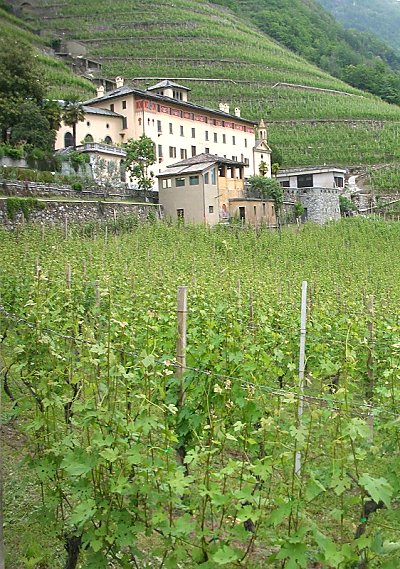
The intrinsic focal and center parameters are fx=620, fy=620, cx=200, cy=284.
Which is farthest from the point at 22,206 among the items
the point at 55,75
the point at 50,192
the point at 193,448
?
the point at 55,75

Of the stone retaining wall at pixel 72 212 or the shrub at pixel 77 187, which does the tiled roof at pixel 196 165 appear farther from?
the shrub at pixel 77 187

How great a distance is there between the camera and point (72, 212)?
93.5ft

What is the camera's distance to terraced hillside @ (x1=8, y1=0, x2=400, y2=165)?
220ft

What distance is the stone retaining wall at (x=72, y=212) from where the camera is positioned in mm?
25414

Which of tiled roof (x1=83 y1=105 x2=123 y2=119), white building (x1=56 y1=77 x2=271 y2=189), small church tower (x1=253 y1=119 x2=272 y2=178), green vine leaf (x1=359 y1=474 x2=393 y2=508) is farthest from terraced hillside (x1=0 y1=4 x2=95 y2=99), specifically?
green vine leaf (x1=359 y1=474 x2=393 y2=508)

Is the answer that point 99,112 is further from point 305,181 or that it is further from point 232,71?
point 232,71

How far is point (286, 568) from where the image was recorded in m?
3.51

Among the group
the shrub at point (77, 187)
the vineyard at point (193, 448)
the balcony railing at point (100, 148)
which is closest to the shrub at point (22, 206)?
the shrub at point (77, 187)

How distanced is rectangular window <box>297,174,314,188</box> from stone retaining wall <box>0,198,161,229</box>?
76.5ft

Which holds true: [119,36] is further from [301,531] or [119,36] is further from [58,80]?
[301,531]

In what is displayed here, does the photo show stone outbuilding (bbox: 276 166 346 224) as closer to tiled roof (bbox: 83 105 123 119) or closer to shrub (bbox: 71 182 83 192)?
tiled roof (bbox: 83 105 123 119)

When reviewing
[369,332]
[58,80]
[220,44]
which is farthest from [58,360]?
[220,44]

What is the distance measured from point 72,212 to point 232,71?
→ 64054 millimetres

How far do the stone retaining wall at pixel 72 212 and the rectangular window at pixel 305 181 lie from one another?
2332 cm
